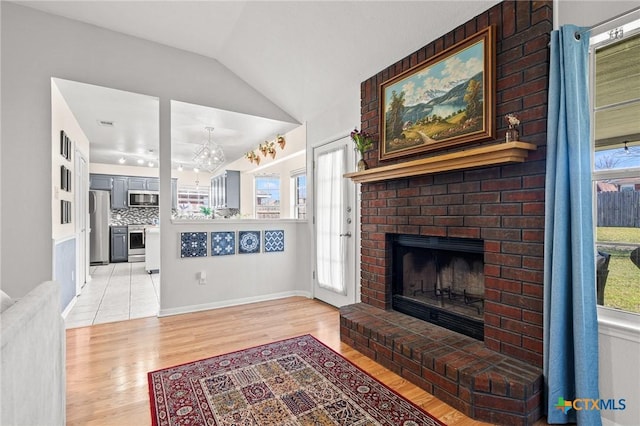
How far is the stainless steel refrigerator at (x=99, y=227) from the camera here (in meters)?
6.95

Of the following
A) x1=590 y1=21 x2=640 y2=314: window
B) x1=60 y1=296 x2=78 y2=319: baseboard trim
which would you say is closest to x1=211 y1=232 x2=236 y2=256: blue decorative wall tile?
x1=60 y1=296 x2=78 y2=319: baseboard trim

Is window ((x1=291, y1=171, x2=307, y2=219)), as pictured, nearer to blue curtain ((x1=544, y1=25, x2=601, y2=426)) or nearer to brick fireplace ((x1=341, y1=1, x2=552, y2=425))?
brick fireplace ((x1=341, y1=1, x2=552, y2=425))

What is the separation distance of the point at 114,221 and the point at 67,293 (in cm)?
501

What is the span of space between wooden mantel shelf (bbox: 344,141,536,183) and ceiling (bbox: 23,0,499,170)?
102 cm

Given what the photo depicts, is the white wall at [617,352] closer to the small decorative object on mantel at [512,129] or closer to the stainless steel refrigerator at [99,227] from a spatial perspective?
the small decorative object on mantel at [512,129]

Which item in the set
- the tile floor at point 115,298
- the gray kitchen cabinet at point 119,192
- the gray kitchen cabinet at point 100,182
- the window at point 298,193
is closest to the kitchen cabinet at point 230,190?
the window at point 298,193

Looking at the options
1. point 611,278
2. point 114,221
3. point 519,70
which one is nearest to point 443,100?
point 519,70

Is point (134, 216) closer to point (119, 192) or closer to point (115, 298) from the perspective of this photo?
point (119, 192)

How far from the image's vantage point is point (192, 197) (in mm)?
9289

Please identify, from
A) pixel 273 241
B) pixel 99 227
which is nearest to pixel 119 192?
pixel 99 227

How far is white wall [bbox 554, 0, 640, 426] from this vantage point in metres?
1.53

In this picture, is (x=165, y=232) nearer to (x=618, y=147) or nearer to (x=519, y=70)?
(x=519, y=70)

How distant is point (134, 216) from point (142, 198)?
679 millimetres

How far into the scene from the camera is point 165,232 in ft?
11.9
